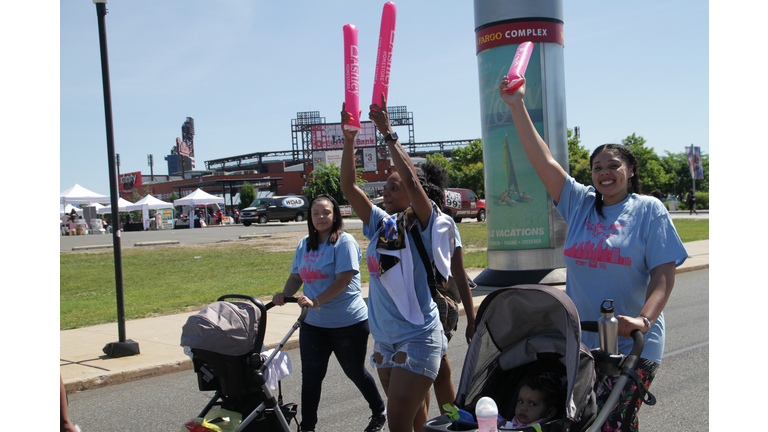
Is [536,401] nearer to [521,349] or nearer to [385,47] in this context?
[521,349]

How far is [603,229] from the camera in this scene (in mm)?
2627

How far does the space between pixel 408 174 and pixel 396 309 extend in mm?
748

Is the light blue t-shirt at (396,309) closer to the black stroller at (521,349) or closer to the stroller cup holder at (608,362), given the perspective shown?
the black stroller at (521,349)

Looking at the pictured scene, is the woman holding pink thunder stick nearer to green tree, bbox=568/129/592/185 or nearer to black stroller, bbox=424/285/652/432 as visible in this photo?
black stroller, bbox=424/285/652/432

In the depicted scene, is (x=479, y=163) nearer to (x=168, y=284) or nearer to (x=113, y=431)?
(x=168, y=284)

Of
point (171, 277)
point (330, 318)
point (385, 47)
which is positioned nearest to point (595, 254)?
point (385, 47)

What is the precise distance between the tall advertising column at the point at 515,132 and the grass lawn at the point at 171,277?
13.4 feet

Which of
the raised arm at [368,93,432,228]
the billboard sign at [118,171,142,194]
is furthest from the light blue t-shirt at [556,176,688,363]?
the billboard sign at [118,171,142,194]

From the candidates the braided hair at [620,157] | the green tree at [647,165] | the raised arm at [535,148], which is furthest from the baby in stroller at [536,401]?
the green tree at [647,165]

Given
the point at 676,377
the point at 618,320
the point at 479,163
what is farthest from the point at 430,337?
the point at 479,163

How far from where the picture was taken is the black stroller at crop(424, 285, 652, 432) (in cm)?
239

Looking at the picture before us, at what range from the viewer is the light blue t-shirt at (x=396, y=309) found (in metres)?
3.14

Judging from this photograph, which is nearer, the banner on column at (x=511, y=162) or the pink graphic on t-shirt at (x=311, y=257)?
the pink graphic on t-shirt at (x=311, y=257)

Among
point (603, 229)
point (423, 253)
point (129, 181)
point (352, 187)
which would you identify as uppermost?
point (129, 181)
